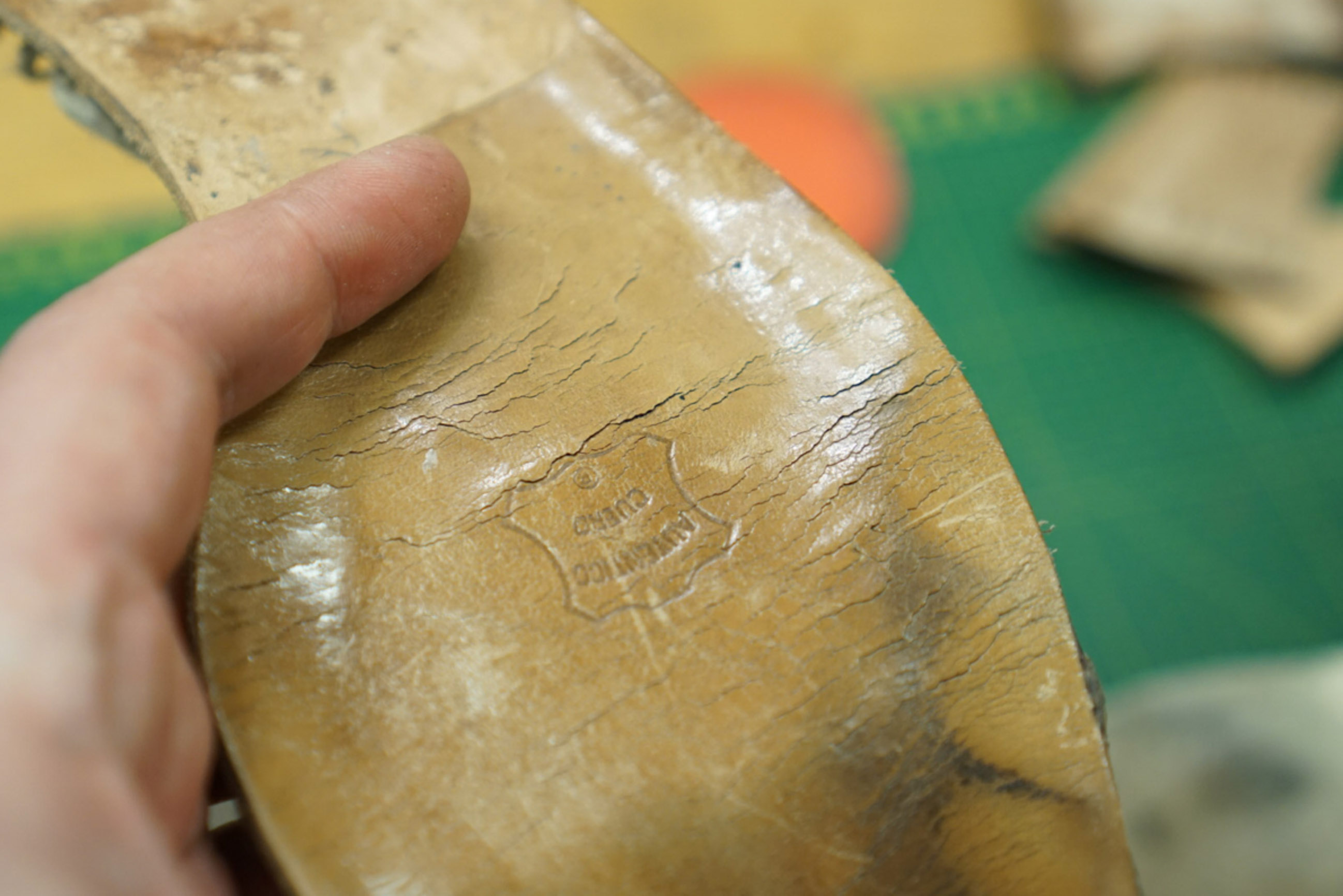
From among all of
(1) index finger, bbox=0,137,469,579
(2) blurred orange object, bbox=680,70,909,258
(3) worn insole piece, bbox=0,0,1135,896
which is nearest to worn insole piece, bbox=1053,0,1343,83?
(2) blurred orange object, bbox=680,70,909,258

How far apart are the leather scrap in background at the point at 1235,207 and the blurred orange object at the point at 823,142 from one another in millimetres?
324

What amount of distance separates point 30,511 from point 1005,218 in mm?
1874

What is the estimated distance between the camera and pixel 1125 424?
188 cm

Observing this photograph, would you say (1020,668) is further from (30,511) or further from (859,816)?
(30,511)

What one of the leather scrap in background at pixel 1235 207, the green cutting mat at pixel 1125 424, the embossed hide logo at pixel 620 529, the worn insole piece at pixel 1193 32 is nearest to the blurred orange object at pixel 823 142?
the green cutting mat at pixel 1125 424

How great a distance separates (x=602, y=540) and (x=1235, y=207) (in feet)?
5.53

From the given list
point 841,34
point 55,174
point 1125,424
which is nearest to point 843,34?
point 841,34

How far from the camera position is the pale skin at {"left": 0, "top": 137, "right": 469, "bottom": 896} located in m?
0.45

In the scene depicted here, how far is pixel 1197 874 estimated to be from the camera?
121 centimetres

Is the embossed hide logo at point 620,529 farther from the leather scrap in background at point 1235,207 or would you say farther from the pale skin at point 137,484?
the leather scrap in background at point 1235,207

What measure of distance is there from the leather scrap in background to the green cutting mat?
0.07 metres

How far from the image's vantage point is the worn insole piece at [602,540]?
62 centimetres

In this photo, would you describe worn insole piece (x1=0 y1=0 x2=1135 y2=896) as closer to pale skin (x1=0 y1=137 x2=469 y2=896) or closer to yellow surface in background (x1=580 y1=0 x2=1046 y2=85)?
pale skin (x1=0 y1=137 x2=469 y2=896)

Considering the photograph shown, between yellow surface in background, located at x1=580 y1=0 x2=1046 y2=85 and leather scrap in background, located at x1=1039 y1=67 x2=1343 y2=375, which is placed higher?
yellow surface in background, located at x1=580 y1=0 x2=1046 y2=85
